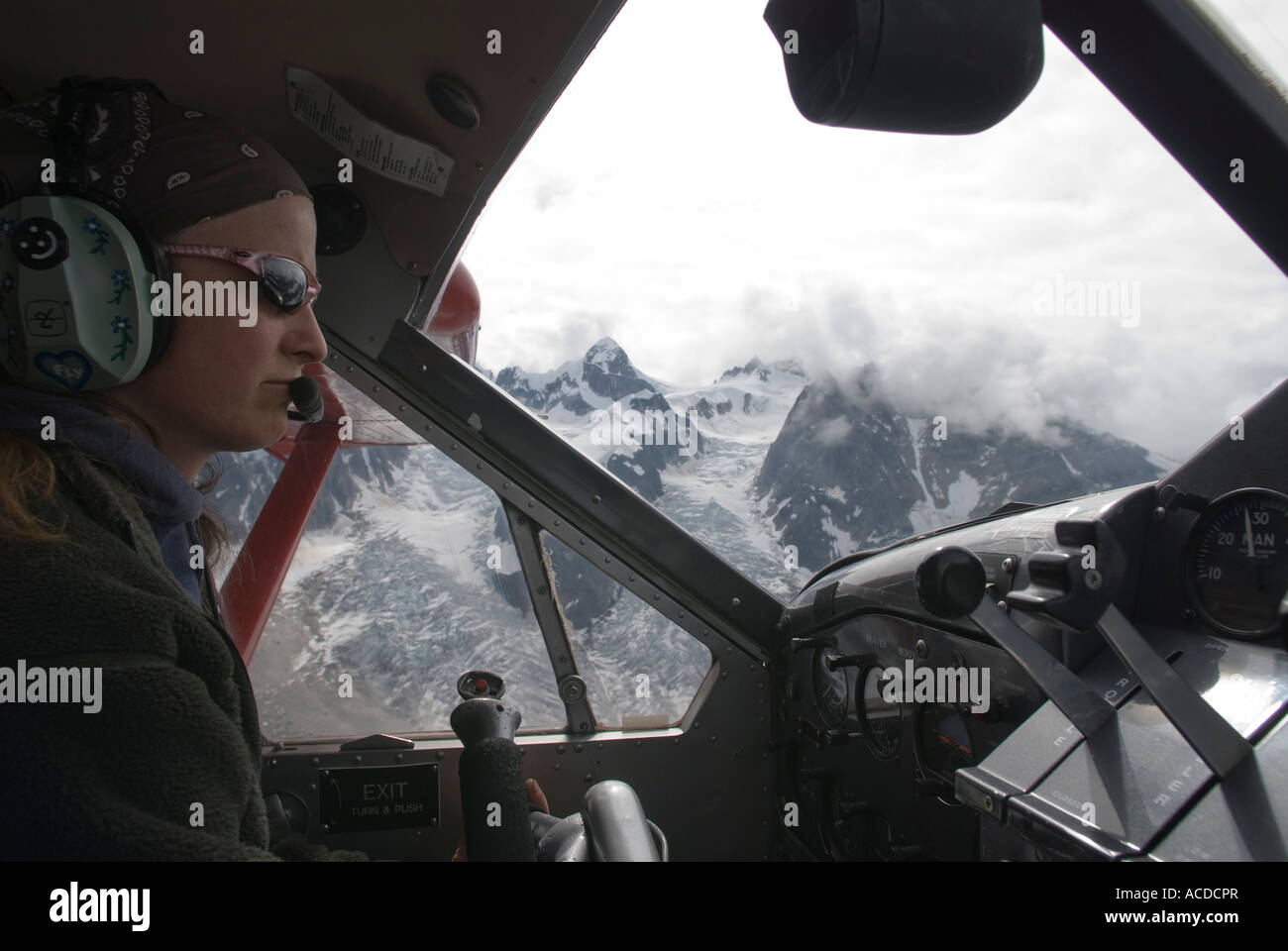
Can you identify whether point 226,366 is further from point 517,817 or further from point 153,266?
point 517,817

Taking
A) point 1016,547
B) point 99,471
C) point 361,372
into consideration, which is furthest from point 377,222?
point 1016,547

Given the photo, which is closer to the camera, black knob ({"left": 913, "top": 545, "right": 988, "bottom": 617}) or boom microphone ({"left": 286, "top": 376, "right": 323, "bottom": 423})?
black knob ({"left": 913, "top": 545, "right": 988, "bottom": 617})

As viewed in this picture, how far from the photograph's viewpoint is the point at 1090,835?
941mm

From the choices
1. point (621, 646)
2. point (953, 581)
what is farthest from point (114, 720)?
point (621, 646)

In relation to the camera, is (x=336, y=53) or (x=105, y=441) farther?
(x=336, y=53)

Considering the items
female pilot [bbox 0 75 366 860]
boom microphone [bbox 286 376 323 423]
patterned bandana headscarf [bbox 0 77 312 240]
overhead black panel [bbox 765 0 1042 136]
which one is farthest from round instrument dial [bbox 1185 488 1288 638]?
patterned bandana headscarf [bbox 0 77 312 240]

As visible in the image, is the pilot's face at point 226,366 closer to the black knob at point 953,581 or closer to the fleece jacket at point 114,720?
the fleece jacket at point 114,720

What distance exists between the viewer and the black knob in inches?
39.8

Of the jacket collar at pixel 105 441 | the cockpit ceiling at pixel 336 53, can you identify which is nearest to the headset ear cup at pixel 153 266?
the jacket collar at pixel 105 441

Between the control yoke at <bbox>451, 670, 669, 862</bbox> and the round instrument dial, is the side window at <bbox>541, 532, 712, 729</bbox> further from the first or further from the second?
the round instrument dial

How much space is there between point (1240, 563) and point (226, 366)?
1.40 meters

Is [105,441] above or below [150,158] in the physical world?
below

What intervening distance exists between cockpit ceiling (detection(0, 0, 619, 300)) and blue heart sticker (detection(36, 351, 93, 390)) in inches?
30.7

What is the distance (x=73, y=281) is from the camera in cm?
104
